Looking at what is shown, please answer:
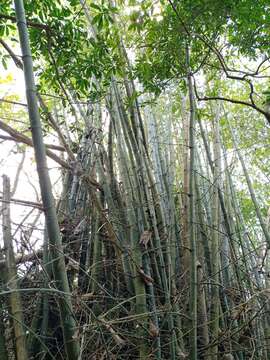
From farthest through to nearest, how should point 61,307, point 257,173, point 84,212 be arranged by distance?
1. point 257,173
2. point 84,212
3. point 61,307

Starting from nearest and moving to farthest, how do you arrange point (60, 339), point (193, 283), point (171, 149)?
point (193, 283), point (60, 339), point (171, 149)

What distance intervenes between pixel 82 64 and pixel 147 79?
39 cm

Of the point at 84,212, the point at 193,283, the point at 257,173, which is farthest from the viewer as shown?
the point at 257,173

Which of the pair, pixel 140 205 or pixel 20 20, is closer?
pixel 20 20

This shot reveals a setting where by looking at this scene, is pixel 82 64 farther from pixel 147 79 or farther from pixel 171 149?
pixel 171 149

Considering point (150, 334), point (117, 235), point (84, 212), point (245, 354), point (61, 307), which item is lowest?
point (245, 354)

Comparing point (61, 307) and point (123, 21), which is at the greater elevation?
point (123, 21)

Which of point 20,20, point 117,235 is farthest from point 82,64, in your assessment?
point 117,235

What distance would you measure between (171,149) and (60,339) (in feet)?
6.36

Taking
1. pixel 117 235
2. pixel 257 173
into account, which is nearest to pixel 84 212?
pixel 117 235

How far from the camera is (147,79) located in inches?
84.8

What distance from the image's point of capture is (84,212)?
268cm

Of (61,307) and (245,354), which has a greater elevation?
(61,307)

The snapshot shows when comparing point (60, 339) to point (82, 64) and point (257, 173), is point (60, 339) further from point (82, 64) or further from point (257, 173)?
point (257, 173)
